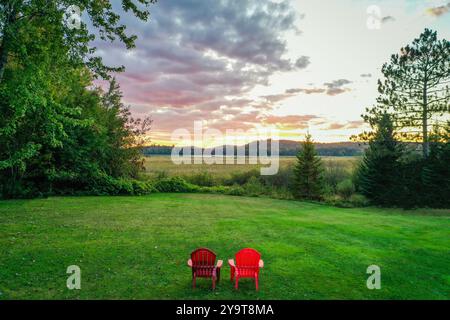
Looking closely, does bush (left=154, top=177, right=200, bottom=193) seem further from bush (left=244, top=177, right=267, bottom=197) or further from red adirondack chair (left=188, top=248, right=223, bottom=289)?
red adirondack chair (left=188, top=248, right=223, bottom=289)

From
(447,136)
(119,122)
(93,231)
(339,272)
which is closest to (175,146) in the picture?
(119,122)

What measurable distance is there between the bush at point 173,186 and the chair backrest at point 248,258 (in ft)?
81.8

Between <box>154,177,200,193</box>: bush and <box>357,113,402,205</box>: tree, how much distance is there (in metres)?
18.0

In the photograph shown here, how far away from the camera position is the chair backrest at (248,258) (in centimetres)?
799

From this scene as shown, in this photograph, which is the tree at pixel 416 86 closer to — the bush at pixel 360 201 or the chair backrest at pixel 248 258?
the bush at pixel 360 201

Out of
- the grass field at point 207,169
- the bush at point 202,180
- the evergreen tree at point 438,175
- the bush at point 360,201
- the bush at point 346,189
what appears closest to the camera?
the evergreen tree at point 438,175

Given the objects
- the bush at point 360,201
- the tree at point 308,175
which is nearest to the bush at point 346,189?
the bush at point 360,201

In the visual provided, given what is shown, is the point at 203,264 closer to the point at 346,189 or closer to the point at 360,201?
the point at 360,201

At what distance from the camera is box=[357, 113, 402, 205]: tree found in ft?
97.4

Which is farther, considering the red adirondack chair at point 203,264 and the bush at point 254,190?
the bush at point 254,190

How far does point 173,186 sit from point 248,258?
2546 centimetres

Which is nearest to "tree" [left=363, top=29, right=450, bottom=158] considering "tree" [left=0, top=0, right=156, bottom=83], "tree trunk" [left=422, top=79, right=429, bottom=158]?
"tree trunk" [left=422, top=79, right=429, bottom=158]
